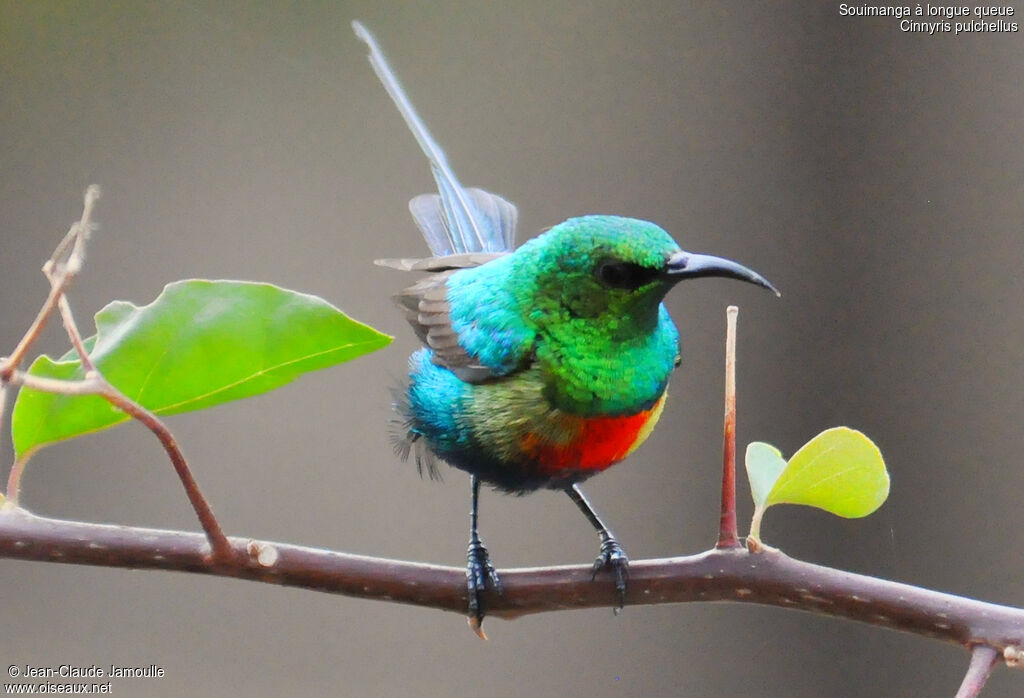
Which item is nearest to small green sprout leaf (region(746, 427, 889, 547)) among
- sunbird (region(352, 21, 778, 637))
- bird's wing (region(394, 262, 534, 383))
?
sunbird (region(352, 21, 778, 637))

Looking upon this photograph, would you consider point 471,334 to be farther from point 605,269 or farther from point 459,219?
point 459,219

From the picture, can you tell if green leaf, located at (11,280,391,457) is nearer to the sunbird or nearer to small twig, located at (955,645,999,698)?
the sunbird

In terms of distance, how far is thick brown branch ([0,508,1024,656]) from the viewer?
548 mm

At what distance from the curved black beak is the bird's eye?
0.02 m

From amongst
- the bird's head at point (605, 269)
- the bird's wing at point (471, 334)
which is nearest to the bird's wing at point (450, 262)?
the bird's wing at point (471, 334)

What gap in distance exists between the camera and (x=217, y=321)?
1.93 ft

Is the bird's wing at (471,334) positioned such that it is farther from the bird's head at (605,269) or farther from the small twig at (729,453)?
the small twig at (729,453)

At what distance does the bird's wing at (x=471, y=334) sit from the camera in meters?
0.75

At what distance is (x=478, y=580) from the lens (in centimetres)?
75

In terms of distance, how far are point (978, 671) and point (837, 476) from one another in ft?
0.43

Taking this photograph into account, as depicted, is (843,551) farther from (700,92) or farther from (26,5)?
(26,5)

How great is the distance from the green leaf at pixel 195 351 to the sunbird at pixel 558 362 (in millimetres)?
190

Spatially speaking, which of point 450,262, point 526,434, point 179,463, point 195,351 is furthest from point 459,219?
point 179,463

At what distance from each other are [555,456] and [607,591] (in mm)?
131
